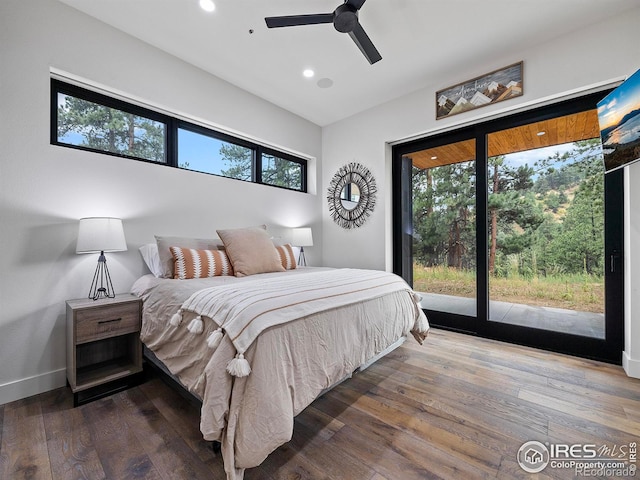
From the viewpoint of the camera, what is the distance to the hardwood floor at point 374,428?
130 centimetres

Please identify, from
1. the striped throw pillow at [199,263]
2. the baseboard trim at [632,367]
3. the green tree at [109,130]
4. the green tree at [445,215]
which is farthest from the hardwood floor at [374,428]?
the green tree at [109,130]

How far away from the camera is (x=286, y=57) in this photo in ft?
9.25

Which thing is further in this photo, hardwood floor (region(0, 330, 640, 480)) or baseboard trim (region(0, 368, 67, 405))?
baseboard trim (region(0, 368, 67, 405))

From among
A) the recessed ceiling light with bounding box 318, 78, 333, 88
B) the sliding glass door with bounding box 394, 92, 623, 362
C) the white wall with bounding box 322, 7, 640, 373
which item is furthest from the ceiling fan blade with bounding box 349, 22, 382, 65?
the sliding glass door with bounding box 394, 92, 623, 362

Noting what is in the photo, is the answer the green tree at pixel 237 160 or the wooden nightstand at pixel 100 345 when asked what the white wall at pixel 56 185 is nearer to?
the wooden nightstand at pixel 100 345

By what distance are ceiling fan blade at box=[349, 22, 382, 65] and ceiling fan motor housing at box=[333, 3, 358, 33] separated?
6 centimetres

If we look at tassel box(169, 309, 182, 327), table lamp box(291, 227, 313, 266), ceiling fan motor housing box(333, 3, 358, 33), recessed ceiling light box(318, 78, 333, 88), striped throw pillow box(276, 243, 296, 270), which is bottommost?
tassel box(169, 309, 182, 327)

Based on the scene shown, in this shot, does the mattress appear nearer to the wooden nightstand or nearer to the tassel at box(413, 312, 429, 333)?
the wooden nightstand

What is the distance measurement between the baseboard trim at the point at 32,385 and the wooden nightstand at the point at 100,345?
0.13 metres

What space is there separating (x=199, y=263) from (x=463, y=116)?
317 centimetres

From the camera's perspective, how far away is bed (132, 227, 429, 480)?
3.83 feet

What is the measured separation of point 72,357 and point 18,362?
1.57ft

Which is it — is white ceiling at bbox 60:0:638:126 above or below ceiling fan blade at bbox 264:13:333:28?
above

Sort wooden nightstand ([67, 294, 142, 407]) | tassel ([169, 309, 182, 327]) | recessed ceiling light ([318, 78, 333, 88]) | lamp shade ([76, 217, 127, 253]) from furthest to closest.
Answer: recessed ceiling light ([318, 78, 333, 88])
lamp shade ([76, 217, 127, 253])
wooden nightstand ([67, 294, 142, 407])
tassel ([169, 309, 182, 327])
